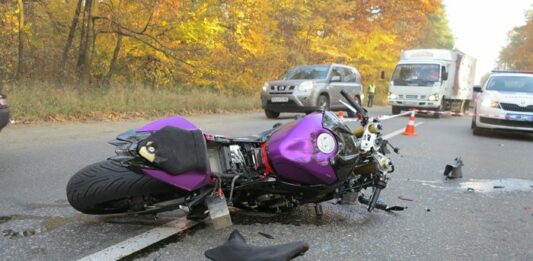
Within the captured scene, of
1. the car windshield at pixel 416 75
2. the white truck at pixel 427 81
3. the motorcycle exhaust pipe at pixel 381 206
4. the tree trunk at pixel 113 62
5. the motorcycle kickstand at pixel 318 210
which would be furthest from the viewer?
the car windshield at pixel 416 75

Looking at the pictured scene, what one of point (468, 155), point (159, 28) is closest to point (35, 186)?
point (468, 155)

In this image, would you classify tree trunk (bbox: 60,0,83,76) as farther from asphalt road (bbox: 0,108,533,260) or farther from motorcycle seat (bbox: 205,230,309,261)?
motorcycle seat (bbox: 205,230,309,261)

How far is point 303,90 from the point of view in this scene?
50.6 ft

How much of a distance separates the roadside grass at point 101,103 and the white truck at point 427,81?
683 centimetres

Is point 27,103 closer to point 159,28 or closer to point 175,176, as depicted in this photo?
point 159,28

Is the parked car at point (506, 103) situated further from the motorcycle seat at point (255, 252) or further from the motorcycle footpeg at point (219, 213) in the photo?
the motorcycle seat at point (255, 252)

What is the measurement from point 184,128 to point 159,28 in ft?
50.3

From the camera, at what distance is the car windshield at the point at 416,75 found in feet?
66.1

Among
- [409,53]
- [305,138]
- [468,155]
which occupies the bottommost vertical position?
[468,155]

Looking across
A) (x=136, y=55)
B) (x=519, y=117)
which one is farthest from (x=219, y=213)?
(x=136, y=55)

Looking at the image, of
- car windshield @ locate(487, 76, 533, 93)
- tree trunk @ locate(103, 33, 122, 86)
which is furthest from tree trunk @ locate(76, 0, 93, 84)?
car windshield @ locate(487, 76, 533, 93)

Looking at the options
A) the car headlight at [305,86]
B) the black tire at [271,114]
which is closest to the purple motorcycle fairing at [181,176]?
the car headlight at [305,86]

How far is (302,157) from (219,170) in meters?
0.59

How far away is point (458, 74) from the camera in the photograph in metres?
22.6
